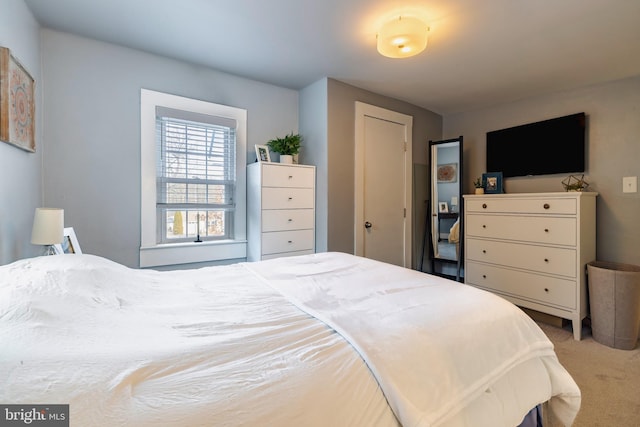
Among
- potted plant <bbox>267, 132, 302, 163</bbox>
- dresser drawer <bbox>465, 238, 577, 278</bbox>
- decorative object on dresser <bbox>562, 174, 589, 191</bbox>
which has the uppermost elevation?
potted plant <bbox>267, 132, 302, 163</bbox>

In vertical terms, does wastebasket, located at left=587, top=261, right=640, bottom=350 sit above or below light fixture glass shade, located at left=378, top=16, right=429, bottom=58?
below

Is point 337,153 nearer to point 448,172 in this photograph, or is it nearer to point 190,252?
point 448,172

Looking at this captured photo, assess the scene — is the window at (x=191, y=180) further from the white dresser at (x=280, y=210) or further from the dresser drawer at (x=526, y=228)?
the dresser drawer at (x=526, y=228)

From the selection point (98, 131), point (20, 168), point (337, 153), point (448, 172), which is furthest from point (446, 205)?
point (20, 168)

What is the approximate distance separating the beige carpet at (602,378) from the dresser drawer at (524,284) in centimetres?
31

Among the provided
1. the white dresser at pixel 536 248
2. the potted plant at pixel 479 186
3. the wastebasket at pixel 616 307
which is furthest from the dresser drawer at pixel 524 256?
the potted plant at pixel 479 186

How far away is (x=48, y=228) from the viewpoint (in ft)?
5.19

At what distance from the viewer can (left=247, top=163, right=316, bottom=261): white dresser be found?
264cm

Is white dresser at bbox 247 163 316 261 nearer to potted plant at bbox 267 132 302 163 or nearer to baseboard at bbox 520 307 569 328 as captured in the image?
potted plant at bbox 267 132 302 163

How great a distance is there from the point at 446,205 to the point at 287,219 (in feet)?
6.77

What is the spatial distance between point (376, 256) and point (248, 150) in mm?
1801

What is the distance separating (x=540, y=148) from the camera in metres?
3.06

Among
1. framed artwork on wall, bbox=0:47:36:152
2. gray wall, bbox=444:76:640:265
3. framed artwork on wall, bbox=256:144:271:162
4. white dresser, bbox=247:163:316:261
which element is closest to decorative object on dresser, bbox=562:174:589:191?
gray wall, bbox=444:76:640:265

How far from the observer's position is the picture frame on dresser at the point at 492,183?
3186 millimetres
